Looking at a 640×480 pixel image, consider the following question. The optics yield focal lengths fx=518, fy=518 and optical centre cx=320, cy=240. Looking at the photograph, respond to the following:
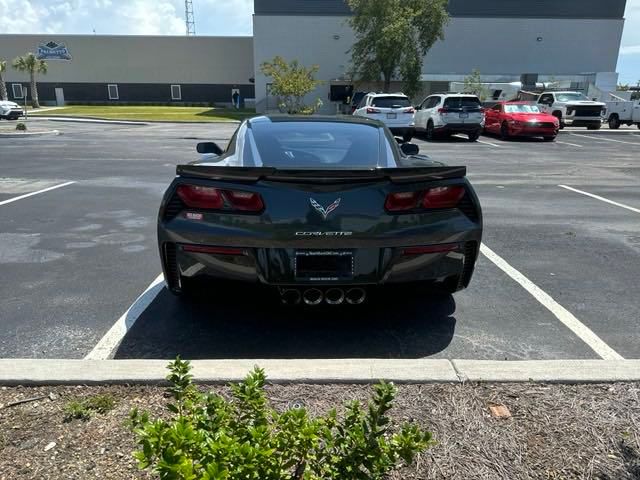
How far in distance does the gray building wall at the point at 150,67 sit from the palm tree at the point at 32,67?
2415 millimetres

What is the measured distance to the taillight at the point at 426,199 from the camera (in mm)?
3322

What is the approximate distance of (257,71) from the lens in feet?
138

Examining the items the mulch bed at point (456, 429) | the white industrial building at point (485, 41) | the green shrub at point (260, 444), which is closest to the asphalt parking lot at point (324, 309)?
the mulch bed at point (456, 429)

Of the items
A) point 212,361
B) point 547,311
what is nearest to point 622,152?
point 547,311

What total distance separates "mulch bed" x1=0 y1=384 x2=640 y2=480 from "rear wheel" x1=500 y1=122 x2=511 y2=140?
66.2 ft

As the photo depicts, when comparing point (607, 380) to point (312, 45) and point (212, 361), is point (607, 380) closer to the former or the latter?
point (212, 361)

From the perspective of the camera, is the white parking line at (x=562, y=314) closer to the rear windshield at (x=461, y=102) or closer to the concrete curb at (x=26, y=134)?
the rear windshield at (x=461, y=102)

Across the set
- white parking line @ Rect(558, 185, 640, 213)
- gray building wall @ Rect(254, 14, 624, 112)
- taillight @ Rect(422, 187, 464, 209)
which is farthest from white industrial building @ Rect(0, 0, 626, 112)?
taillight @ Rect(422, 187, 464, 209)

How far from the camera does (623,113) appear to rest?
2819 cm

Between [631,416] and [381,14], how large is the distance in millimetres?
35842

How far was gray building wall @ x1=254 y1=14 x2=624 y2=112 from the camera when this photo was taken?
41.5 meters

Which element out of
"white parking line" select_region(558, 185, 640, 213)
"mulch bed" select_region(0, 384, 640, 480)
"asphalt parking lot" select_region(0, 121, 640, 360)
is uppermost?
"mulch bed" select_region(0, 384, 640, 480)

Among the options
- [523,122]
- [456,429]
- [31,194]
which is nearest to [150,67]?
[523,122]

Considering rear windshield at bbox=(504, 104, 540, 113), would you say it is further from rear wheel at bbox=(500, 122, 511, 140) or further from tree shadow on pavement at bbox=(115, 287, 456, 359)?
tree shadow on pavement at bbox=(115, 287, 456, 359)
